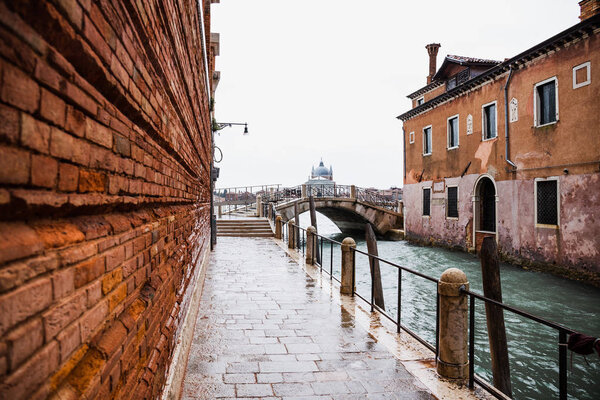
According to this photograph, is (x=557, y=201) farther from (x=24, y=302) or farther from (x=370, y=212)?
(x=24, y=302)

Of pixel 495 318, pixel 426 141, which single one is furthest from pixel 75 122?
pixel 426 141

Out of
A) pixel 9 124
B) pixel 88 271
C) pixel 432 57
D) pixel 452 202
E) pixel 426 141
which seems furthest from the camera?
pixel 432 57

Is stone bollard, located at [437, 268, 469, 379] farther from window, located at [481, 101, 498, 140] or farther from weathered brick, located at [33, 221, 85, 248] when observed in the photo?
window, located at [481, 101, 498, 140]

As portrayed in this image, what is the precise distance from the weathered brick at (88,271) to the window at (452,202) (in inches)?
766

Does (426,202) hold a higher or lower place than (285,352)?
higher

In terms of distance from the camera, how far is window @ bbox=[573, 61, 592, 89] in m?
11.9

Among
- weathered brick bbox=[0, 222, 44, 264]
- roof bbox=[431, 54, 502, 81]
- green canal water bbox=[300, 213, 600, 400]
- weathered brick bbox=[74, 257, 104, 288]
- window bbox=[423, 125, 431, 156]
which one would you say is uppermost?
roof bbox=[431, 54, 502, 81]

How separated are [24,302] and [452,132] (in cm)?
2086

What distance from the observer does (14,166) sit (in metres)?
0.75

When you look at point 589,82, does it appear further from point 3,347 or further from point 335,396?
point 3,347

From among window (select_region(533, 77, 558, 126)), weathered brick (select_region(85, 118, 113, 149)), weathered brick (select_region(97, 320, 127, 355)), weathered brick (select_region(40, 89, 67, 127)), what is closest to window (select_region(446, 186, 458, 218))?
window (select_region(533, 77, 558, 126))

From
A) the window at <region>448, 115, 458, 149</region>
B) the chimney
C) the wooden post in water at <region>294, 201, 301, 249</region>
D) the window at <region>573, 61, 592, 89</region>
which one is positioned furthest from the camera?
the chimney

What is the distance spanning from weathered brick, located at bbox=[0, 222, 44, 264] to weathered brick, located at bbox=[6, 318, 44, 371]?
0.15 m

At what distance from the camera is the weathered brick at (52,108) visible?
0.86 metres
